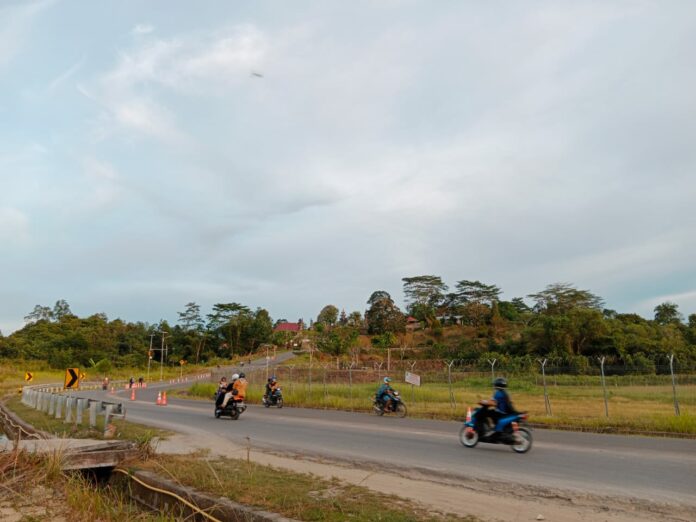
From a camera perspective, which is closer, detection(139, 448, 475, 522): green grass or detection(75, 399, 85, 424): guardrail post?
detection(139, 448, 475, 522): green grass

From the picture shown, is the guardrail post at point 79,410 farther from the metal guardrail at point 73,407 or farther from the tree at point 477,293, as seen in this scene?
the tree at point 477,293

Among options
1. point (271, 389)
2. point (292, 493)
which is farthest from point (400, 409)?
point (292, 493)

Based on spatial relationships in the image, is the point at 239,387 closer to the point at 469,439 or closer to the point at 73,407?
the point at 73,407

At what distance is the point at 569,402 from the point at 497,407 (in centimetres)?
1686

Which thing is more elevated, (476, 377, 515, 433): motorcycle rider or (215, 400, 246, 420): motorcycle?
(476, 377, 515, 433): motorcycle rider

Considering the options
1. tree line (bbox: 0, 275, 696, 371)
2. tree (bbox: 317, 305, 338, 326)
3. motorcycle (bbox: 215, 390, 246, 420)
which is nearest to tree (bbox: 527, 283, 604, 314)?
tree line (bbox: 0, 275, 696, 371)

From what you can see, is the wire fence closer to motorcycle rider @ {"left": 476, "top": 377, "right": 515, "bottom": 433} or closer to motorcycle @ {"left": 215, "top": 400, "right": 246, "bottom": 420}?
motorcycle rider @ {"left": 476, "top": 377, "right": 515, "bottom": 433}

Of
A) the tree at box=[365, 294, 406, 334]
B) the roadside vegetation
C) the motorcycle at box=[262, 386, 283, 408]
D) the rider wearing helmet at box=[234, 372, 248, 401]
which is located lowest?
the motorcycle at box=[262, 386, 283, 408]

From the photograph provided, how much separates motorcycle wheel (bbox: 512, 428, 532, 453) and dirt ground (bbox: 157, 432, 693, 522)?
Answer: 3665mm

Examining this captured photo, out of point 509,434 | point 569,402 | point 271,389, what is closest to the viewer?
point 509,434

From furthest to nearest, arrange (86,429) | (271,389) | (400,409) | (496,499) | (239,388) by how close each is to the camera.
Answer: (271,389) → (400,409) → (239,388) → (86,429) → (496,499)

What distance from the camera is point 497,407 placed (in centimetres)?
1213

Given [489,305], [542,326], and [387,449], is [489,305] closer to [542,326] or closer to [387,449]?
[542,326]

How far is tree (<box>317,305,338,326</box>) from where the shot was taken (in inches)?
4665
